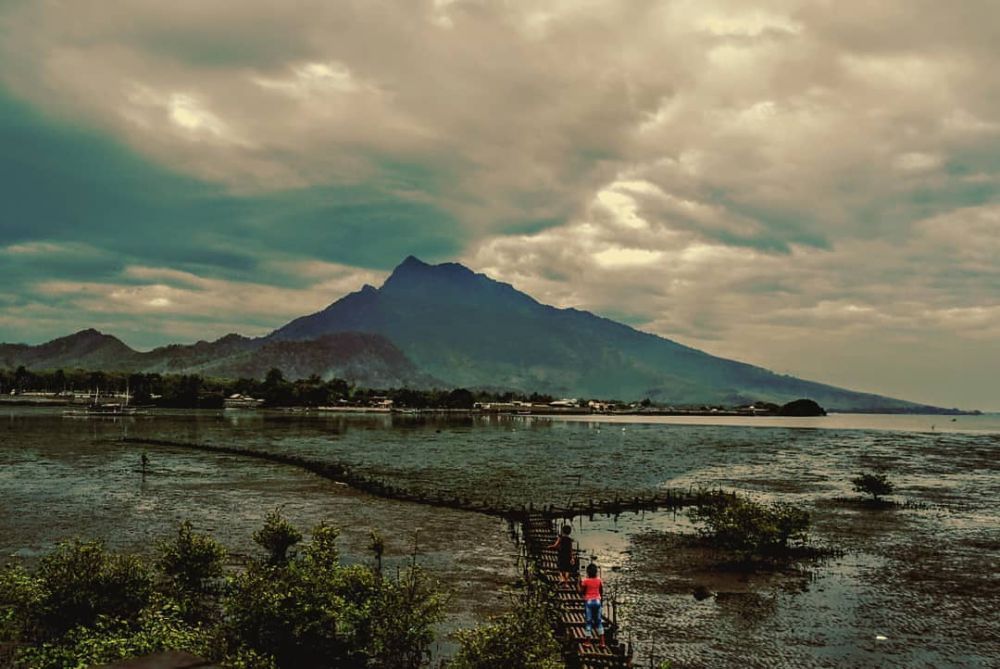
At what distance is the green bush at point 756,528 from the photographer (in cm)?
4378

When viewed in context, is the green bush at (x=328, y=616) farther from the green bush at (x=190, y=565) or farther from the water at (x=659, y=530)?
the water at (x=659, y=530)

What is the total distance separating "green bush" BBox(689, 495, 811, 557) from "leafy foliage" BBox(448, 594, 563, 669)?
1130 inches

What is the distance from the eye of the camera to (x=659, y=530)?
54.6 meters

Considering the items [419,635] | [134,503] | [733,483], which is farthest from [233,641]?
[733,483]

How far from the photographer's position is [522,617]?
19.6 m

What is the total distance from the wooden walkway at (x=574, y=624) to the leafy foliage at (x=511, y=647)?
5.17 m

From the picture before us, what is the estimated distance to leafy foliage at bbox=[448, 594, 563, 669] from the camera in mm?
18281

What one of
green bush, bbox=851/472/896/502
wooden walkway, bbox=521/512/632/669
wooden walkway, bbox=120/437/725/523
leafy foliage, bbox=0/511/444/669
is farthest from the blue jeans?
green bush, bbox=851/472/896/502

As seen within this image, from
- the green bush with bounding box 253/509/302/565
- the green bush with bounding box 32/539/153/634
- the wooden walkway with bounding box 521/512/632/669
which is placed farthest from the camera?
the green bush with bounding box 253/509/302/565

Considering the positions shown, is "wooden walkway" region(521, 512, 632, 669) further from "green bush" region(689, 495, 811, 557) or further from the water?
"green bush" region(689, 495, 811, 557)

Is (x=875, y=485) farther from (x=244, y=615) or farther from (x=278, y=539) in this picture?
(x=244, y=615)

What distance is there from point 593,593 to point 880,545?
3506 cm

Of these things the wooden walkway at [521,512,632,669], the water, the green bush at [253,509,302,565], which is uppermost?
the green bush at [253,509,302,565]

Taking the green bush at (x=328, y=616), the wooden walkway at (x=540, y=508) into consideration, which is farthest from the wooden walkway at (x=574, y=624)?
the wooden walkway at (x=540, y=508)
